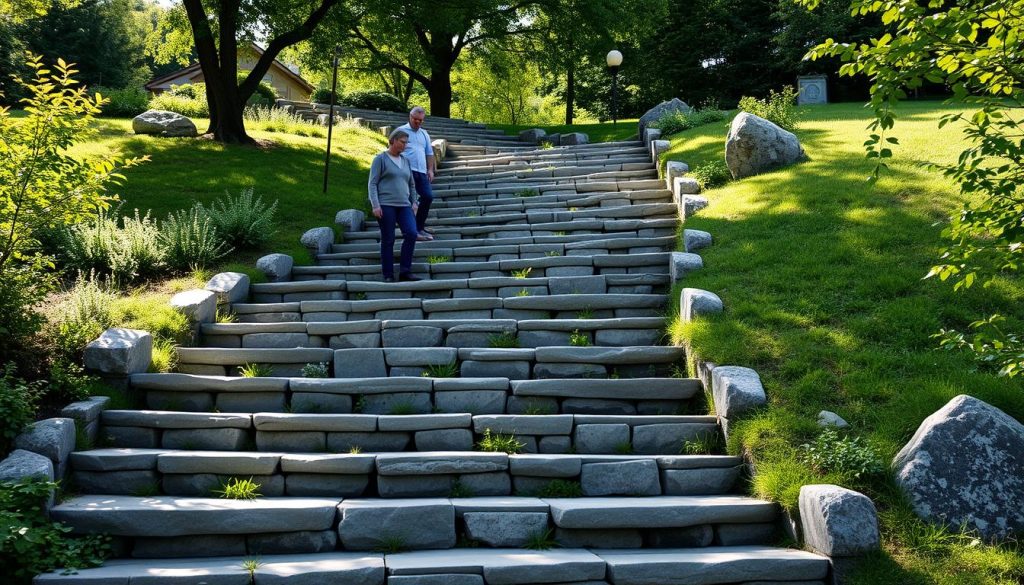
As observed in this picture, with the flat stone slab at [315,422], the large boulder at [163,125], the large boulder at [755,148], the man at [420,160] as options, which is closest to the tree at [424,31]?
the large boulder at [163,125]

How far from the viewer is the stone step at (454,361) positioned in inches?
255

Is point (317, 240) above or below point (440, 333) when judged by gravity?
above

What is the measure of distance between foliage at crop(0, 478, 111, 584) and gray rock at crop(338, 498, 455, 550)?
4.55 ft

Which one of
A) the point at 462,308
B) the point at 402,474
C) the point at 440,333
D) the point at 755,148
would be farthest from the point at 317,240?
the point at 755,148

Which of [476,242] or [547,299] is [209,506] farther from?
[476,242]

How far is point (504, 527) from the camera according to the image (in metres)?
4.66

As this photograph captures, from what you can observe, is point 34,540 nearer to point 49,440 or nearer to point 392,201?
point 49,440

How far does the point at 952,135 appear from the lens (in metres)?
11.0

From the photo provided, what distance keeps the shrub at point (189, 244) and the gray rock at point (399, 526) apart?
4.93m

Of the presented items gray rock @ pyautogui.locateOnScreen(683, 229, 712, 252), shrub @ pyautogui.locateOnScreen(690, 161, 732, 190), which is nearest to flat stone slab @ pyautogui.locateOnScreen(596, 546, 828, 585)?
gray rock @ pyautogui.locateOnScreen(683, 229, 712, 252)

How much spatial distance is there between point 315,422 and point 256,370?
4.14ft

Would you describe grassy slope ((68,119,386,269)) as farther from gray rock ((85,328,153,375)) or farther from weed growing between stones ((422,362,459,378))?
weed growing between stones ((422,362,459,378))

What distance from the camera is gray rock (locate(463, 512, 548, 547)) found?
4.64 meters

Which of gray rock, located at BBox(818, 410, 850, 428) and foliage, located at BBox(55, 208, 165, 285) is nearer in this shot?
gray rock, located at BBox(818, 410, 850, 428)
